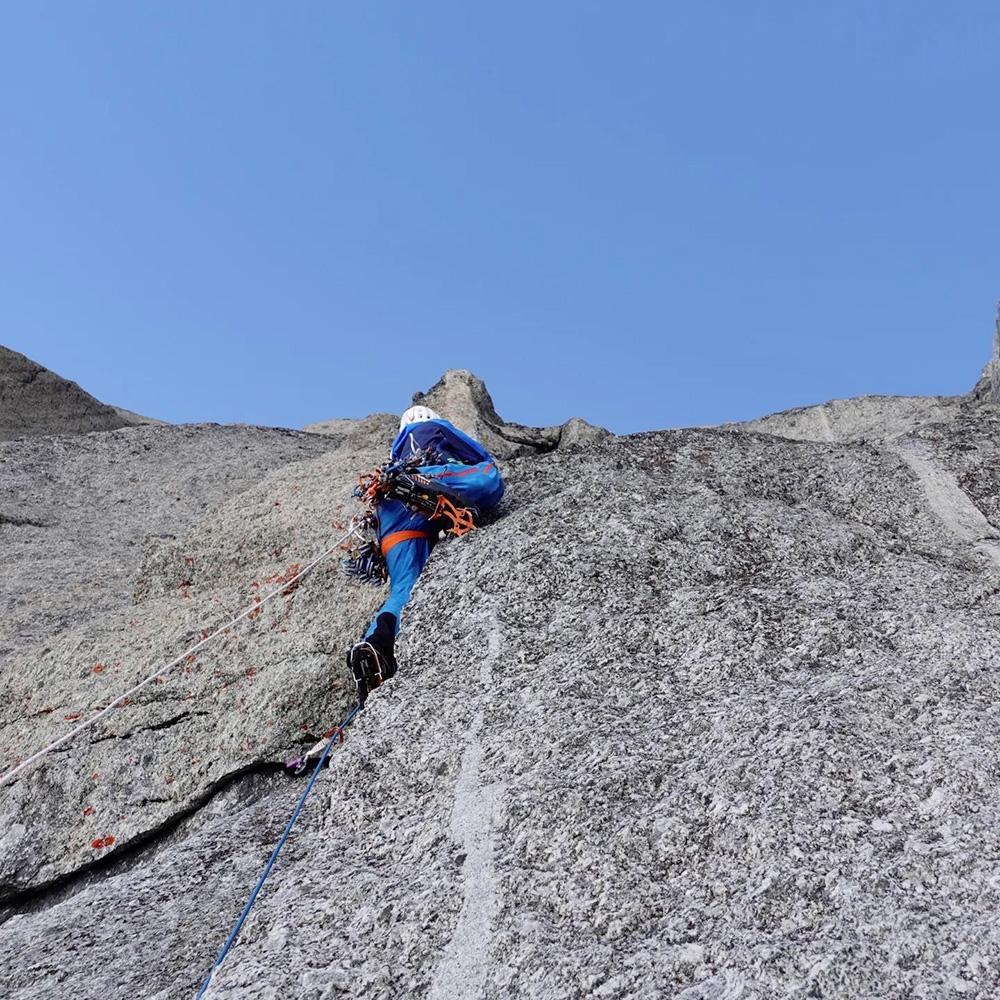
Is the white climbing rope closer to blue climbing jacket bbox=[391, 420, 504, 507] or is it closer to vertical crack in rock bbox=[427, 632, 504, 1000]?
blue climbing jacket bbox=[391, 420, 504, 507]

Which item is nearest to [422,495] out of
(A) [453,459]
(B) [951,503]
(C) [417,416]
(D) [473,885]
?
(A) [453,459]

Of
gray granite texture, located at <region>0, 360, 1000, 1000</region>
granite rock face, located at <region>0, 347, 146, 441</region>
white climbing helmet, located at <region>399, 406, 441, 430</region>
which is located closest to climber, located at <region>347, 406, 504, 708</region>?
gray granite texture, located at <region>0, 360, 1000, 1000</region>

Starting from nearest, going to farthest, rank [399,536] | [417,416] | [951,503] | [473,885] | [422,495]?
[473,885]
[422,495]
[399,536]
[951,503]
[417,416]

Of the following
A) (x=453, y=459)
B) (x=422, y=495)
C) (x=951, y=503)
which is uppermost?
(x=951, y=503)

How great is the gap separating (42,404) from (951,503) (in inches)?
705

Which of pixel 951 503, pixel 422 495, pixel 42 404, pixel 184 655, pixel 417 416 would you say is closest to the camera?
pixel 422 495

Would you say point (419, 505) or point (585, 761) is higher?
point (419, 505)

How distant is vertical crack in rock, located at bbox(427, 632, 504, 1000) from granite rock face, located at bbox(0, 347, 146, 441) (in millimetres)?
16894

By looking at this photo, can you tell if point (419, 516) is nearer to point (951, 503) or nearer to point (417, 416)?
point (417, 416)

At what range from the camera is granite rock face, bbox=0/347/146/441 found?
65.1 ft

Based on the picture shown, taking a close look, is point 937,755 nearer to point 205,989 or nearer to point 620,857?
point 620,857

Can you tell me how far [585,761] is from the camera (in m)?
4.89

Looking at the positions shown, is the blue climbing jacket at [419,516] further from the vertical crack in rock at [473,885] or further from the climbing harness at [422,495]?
the vertical crack in rock at [473,885]

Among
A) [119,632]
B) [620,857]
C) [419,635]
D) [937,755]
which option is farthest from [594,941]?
[119,632]
